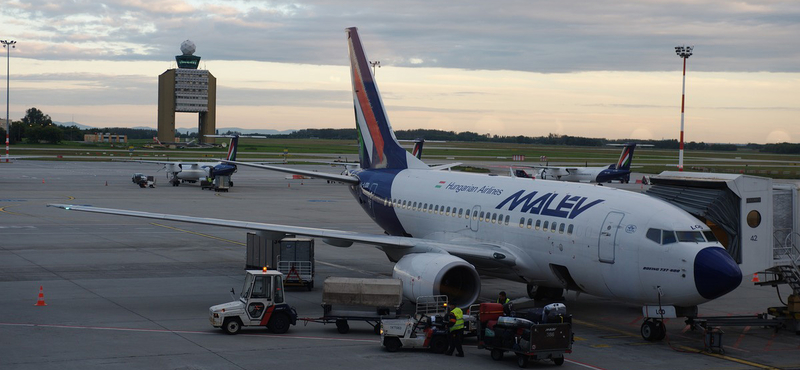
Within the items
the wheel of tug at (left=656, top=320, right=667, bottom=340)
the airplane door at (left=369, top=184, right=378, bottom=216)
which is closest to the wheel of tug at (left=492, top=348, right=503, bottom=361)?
the wheel of tug at (left=656, top=320, right=667, bottom=340)

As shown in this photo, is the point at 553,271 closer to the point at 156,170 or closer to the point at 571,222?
the point at 571,222

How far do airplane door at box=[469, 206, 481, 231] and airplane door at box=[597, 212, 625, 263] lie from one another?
19.3 ft

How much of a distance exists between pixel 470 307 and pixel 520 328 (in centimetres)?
423

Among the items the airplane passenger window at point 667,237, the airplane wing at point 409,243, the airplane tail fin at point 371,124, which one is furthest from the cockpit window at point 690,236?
the airplane tail fin at point 371,124

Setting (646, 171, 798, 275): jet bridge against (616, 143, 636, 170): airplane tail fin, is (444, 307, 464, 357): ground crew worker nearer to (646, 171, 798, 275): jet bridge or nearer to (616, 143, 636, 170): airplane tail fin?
(646, 171, 798, 275): jet bridge

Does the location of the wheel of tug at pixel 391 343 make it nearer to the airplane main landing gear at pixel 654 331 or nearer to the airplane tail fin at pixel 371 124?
the airplane main landing gear at pixel 654 331

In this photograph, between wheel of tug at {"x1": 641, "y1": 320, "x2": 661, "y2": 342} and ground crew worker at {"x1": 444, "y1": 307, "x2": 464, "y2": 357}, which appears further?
wheel of tug at {"x1": 641, "y1": 320, "x2": 661, "y2": 342}

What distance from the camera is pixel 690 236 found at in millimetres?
21953

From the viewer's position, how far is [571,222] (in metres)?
24.3

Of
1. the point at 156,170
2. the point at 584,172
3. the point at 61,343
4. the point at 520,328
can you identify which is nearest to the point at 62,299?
the point at 61,343

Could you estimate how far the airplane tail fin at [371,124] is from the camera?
36.5 meters

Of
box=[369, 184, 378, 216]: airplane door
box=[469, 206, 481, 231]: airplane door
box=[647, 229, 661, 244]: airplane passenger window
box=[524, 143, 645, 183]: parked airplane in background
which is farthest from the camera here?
box=[524, 143, 645, 183]: parked airplane in background

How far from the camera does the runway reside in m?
20.0

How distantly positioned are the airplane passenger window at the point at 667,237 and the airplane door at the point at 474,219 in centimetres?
760
